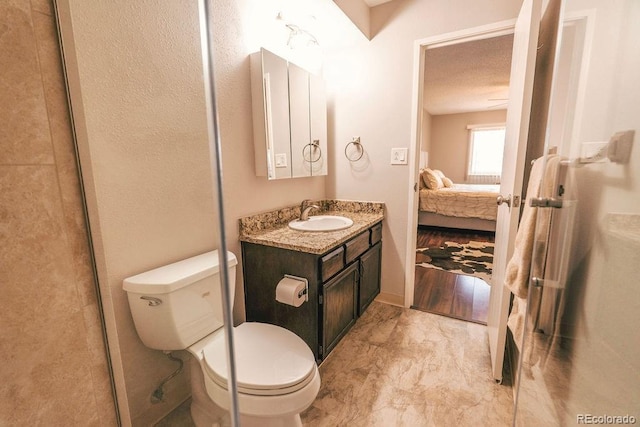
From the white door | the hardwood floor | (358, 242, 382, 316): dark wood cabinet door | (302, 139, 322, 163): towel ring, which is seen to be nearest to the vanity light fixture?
(302, 139, 322, 163): towel ring

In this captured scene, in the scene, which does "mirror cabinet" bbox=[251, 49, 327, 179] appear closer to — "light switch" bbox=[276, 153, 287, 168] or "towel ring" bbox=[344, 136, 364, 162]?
"light switch" bbox=[276, 153, 287, 168]

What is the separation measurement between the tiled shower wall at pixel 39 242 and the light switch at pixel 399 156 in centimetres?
185

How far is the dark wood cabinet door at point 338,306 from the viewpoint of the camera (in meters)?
1.49

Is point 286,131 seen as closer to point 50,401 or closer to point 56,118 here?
point 56,118

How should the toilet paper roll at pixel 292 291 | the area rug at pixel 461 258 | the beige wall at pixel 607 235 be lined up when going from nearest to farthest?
the beige wall at pixel 607 235 → the toilet paper roll at pixel 292 291 → the area rug at pixel 461 258

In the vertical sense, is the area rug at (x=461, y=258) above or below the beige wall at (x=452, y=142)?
below

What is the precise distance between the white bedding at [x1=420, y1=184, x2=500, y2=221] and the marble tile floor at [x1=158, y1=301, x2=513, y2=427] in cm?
248

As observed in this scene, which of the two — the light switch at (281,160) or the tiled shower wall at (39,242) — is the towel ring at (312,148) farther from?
the tiled shower wall at (39,242)

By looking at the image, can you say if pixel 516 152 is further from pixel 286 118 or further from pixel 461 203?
pixel 461 203

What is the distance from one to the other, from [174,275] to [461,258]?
10.2 ft

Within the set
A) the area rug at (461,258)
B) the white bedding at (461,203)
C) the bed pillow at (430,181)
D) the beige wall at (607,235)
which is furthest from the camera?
the bed pillow at (430,181)

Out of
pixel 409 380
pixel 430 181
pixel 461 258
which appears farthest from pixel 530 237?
pixel 430 181

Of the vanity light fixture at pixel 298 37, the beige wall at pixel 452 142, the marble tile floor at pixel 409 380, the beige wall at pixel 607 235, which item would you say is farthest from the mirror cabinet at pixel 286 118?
the beige wall at pixel 452 142

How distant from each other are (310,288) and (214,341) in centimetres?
52
